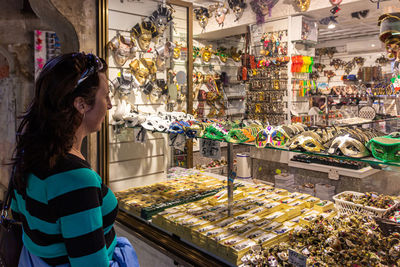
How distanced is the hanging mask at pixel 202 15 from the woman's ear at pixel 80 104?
21.8ft

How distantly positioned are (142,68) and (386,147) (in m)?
2.53

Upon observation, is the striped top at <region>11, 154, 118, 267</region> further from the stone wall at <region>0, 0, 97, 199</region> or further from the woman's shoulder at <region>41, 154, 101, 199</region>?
the stone wall at <region>0, 0, 97, 199</region>

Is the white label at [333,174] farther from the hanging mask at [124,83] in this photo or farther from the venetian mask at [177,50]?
the hanging mask at [124,83]

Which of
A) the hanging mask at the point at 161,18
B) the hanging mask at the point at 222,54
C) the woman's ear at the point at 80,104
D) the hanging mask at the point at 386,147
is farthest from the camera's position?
the hanging mask at the point at 222,54

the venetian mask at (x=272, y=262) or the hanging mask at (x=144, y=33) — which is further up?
the hanging mask at (x=144, y=33)

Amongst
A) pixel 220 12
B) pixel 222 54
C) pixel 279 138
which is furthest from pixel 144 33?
pixel 222 54

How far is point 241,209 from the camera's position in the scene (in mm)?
2320

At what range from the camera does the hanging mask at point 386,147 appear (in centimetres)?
136

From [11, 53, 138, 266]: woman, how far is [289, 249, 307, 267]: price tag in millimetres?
884

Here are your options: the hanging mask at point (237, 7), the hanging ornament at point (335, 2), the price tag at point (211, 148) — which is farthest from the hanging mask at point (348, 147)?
the hanging mask at point (237, 7)

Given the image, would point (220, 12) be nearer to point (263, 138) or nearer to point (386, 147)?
point (263, 138)

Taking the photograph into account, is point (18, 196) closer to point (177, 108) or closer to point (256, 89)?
point (177, 108)

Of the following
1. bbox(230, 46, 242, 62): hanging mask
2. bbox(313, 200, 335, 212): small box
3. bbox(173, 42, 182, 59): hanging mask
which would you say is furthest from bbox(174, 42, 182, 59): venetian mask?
bbox(230, 46, 242, 62): hanging mask

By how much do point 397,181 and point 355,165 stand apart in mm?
534
